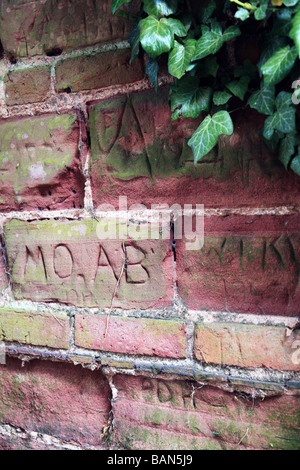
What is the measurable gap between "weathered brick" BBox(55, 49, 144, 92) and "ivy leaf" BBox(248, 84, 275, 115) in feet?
0.77

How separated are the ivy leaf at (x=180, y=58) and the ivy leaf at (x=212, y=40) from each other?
0.01 meters

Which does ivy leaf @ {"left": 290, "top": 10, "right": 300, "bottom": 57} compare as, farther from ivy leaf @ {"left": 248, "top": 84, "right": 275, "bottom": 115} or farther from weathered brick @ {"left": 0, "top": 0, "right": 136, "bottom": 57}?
weathered brick @ {"left": 0, "top": 0, "right": 136, "bottom": 57}

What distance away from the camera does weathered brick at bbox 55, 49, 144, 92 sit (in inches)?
26.6

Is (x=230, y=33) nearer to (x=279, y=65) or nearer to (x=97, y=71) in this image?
(x=279, y=65)

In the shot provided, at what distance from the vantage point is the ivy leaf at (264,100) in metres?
0.55

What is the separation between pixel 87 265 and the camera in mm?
739

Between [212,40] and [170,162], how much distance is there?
21 centimetres

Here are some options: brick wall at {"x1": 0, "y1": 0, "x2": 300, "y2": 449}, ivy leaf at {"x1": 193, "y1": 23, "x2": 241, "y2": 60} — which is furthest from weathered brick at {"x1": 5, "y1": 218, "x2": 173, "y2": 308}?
ivy leaf at {"x1": 193, "y1": 23, "x2": 241, "y2": 60}

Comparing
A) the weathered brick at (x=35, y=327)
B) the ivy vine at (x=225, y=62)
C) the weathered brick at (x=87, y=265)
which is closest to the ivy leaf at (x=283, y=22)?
the ivy vine at (x=225, y=62)

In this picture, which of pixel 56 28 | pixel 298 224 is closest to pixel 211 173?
pixel 298 224

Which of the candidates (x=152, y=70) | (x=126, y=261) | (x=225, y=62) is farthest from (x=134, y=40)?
(x=126, y=261)

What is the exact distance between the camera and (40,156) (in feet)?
2.48

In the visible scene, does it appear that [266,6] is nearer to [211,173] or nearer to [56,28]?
[211,173]
